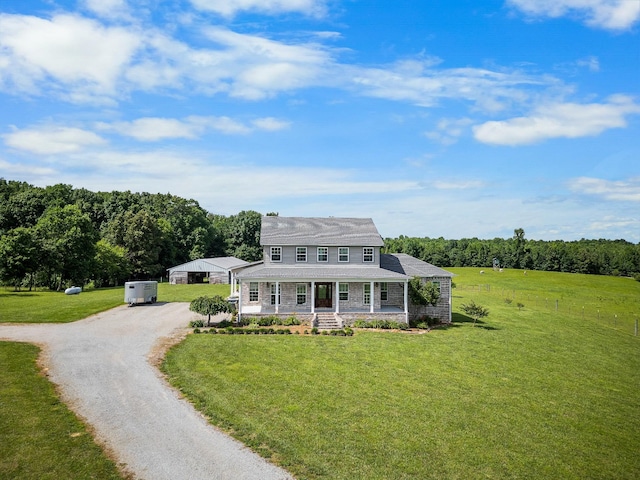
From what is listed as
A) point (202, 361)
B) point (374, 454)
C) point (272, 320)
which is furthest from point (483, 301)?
point (374, 454)

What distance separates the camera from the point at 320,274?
30.7 metres

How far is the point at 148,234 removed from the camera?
218 feet

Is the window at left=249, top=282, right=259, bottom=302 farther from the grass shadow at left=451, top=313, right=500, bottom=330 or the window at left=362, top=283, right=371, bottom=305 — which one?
the grass shadow at left=451, top=313, right=500, bottom=330

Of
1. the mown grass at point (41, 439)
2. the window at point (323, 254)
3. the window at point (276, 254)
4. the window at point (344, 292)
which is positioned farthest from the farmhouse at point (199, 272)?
the mown grass at point (41, 439)

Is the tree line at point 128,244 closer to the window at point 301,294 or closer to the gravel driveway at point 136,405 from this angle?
the gravel driveway at point 136,405

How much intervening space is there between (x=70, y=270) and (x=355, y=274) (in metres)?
43.6

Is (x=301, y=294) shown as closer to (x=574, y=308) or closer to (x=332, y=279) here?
(x=332, y=279)

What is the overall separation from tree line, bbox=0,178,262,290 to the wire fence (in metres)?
47.7

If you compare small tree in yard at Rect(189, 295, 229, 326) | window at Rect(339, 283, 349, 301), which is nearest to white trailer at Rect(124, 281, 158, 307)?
small tree in yard at Rect(189, 295, 229, 326)

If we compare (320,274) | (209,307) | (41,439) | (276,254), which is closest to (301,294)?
(320,274)

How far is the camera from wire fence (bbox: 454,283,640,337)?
132 ft

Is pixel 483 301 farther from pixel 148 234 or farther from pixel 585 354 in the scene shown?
pixel 148 234

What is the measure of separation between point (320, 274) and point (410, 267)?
820 cm

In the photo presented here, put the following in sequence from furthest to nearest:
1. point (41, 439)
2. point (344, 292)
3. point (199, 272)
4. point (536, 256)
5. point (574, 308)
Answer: point (536, 256) → point (199, 272) → point (574, 308) → point (344, 292) → point (41, 439)
